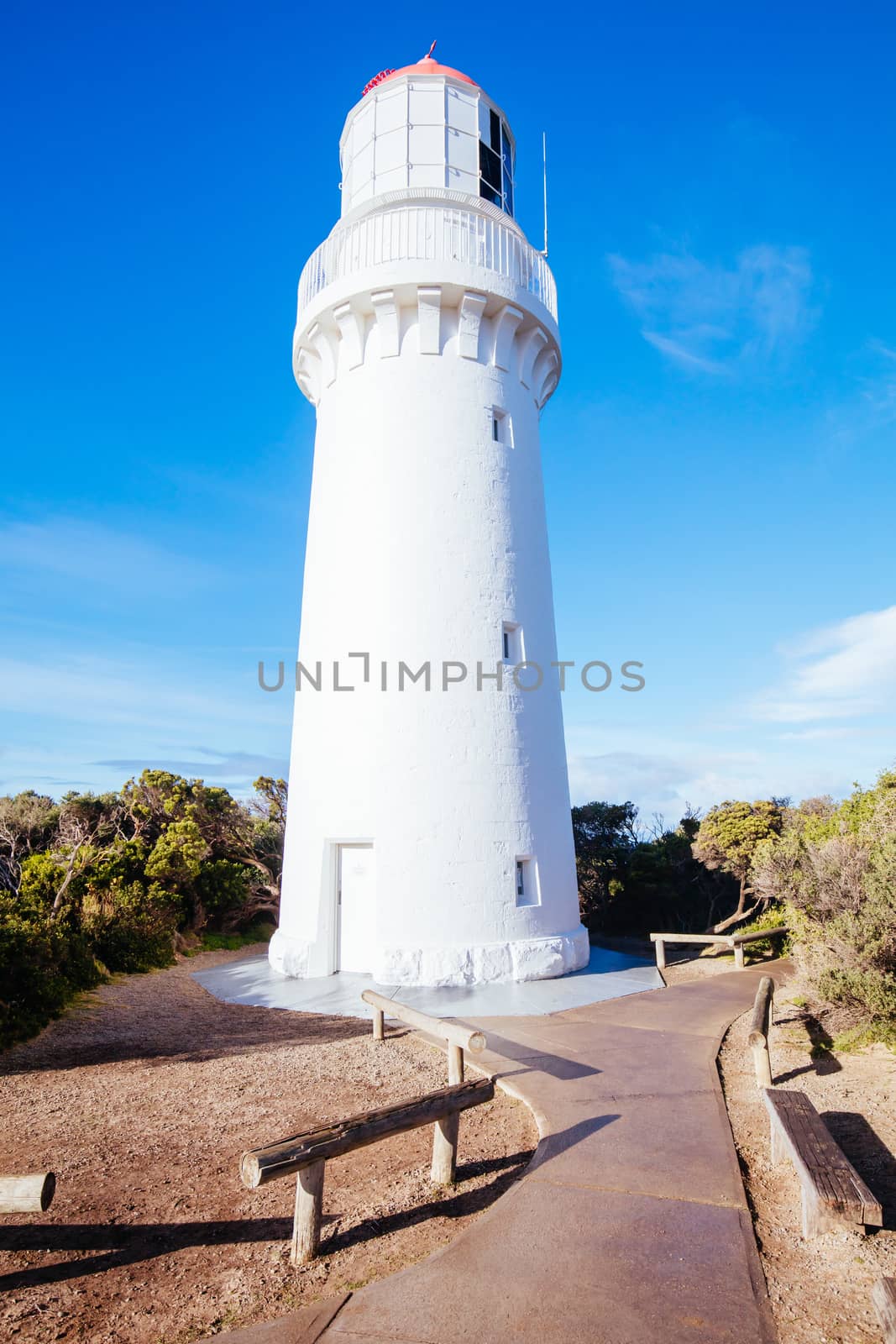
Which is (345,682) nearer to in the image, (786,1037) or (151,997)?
(151,997)

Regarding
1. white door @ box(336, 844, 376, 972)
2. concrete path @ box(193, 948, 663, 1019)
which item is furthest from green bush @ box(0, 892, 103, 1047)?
white door @ box(336, 844, 376, 972)

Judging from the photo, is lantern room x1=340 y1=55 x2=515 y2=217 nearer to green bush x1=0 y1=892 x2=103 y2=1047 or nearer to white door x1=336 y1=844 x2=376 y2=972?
white door x1=336 y1=844 x2=376 y2=972

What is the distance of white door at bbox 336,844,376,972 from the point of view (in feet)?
38.0

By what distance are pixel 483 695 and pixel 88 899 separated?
7.76m

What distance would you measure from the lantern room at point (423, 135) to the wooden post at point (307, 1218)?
14.9 metres

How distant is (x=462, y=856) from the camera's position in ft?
36.7

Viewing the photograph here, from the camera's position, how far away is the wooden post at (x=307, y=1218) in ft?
13.1

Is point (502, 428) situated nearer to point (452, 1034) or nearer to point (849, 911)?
point (849, 911)

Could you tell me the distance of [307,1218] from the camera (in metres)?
4.08

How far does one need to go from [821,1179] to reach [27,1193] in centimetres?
416

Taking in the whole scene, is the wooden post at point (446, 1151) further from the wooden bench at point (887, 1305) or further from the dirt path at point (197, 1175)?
the wooden bench at point (887, 1305)

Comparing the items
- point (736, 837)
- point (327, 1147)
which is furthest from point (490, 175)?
point (327, 1147)

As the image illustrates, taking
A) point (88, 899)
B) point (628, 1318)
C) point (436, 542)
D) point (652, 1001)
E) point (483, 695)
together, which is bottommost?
point (628, 1318)

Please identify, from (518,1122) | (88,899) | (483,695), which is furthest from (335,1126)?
(88,899)
